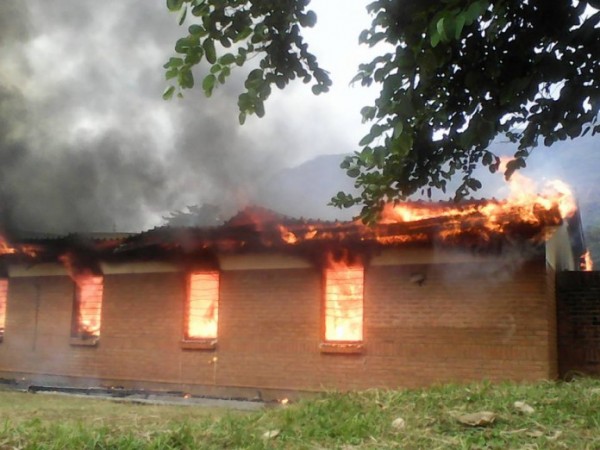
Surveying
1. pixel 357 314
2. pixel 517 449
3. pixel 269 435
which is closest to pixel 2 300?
pixel 357 314

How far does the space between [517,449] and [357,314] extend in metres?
6.54

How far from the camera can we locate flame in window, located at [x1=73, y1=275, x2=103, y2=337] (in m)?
13.5

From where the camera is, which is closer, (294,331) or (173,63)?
(173,63)

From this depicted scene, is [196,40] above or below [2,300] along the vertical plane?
above

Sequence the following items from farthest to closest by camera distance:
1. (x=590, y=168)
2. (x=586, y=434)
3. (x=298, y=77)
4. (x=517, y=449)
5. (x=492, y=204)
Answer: (x=590, y=168) → (x=492, y=204) → (x=298, y=77) → (x=586, y=434) → (x=517, y=449)

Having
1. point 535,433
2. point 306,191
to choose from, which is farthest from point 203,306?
point 306,191

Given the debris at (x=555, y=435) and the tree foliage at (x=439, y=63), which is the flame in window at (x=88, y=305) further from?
the debris at (x=555, y=435)

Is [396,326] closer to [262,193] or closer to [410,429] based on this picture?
[410,429]

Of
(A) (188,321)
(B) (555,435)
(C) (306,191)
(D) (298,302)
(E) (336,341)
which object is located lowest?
(B) (555,435)

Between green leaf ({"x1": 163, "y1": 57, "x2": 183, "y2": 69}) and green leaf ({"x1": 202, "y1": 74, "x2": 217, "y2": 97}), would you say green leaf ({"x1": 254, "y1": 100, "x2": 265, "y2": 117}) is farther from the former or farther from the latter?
green leaf ({"x1": 163, "y1": 57, "x2": 183, "y2": 69})

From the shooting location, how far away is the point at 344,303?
10867 millimetres

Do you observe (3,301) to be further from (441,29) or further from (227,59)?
(441,29)

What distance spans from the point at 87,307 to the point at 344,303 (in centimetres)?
575

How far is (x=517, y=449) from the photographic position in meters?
4.23
